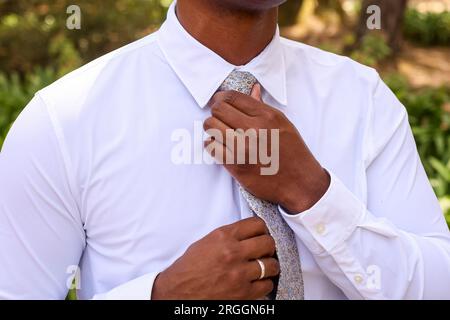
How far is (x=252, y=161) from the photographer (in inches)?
70.5

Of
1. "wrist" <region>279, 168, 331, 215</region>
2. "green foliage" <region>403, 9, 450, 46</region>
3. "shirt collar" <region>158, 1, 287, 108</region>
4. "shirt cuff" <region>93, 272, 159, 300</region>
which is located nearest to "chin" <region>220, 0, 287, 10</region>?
"shirt collar" <region>158, 1, 287, 108</region>

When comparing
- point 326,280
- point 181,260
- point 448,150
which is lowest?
point 448,150

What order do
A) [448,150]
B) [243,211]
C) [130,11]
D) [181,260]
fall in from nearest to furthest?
1. [181,260]
2. [243,211]
3. [448,150]
4. [130,11]

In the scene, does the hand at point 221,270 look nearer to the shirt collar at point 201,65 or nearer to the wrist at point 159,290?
the wrist at point 159,290

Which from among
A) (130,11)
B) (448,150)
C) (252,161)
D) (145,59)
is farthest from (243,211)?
(130,11)

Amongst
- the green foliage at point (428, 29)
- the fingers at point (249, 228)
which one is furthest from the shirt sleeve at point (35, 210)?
the green foliage at point (428, 29)

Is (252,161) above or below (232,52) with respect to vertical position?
below

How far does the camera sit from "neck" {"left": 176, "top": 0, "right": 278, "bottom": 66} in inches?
76.8

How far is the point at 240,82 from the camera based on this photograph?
1.95 m

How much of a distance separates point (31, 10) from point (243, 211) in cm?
957

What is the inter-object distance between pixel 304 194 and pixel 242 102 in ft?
0.81

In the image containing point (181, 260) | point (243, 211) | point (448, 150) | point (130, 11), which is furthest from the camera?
point (130, 11)

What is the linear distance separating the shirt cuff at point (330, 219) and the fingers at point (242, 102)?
0.23m
